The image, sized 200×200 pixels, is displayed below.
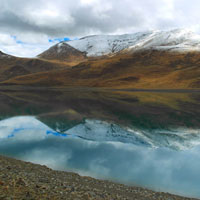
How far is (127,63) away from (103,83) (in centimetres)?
4817

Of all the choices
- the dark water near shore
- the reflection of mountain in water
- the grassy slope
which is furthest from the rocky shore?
the grassy slope

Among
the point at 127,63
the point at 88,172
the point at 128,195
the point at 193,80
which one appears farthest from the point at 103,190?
the point at 127,63

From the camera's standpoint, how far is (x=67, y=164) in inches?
643

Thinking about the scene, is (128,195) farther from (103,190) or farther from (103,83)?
(103,83)

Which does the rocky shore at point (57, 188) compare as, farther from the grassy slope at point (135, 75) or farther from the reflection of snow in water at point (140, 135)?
the grassy slope at point (135, 75)

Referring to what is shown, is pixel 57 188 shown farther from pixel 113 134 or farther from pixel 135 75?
pixel 135 75

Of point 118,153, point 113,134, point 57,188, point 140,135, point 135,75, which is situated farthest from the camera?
point 135,75

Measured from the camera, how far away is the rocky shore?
9.21 meters

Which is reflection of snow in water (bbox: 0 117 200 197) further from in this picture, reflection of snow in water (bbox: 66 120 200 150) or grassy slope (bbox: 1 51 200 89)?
grassy slope (bbox: 1 51 200 89)

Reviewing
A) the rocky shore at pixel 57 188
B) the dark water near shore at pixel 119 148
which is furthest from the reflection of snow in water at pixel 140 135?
the rocky shore at pixel 57 188

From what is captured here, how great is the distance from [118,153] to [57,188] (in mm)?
9602

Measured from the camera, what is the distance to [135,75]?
16638 centimetres

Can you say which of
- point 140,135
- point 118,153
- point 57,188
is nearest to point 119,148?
point 118,153

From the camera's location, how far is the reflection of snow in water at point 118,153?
14523 mm
